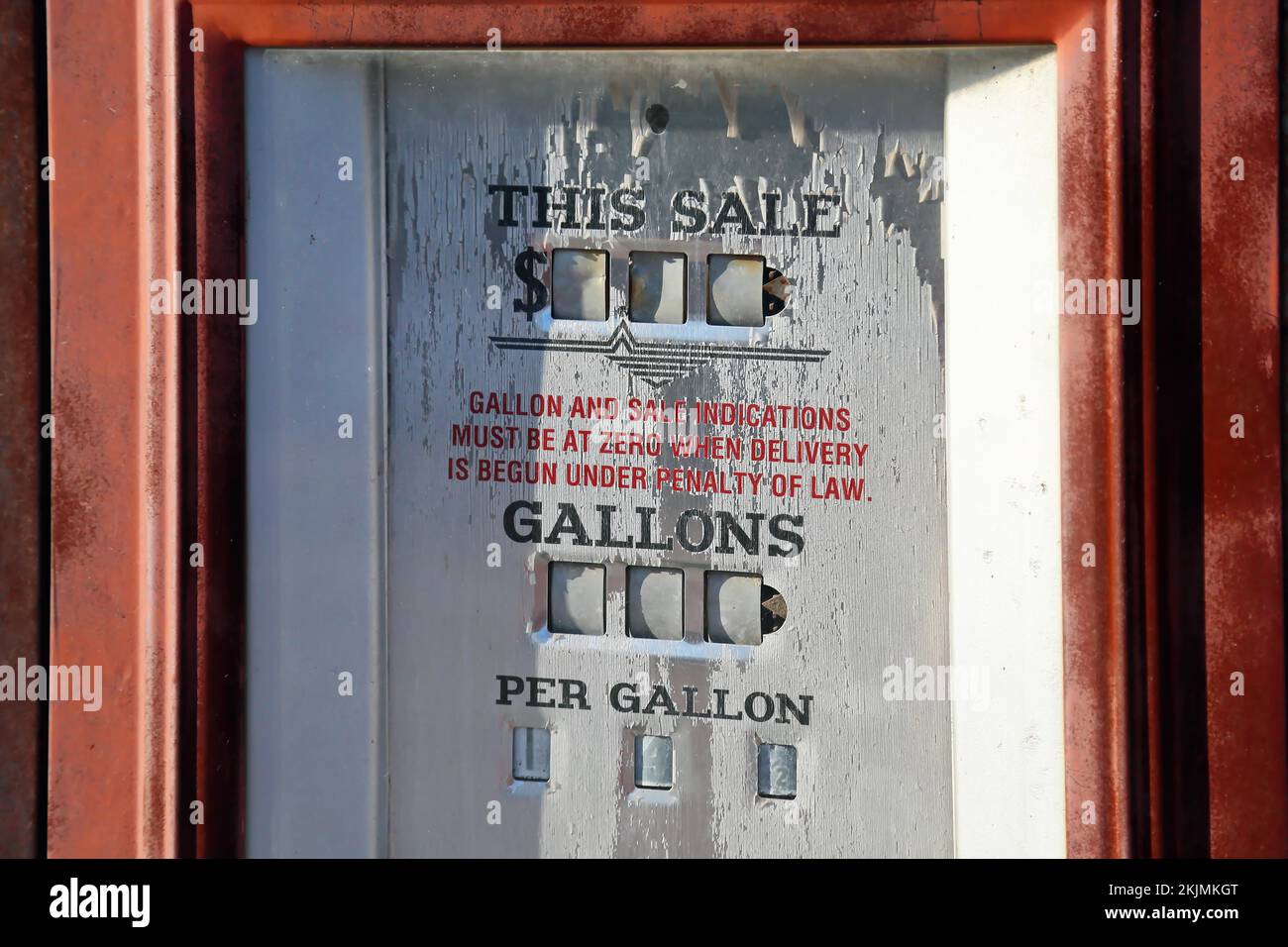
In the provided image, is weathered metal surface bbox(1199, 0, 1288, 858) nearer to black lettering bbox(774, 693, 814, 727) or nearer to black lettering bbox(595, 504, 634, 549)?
black lettering bbox(774, 693, 814, 727)

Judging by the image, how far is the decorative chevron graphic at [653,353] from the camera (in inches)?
103

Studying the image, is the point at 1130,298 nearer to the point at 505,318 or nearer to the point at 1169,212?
the point at 1169,212

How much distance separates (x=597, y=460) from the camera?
268 cm

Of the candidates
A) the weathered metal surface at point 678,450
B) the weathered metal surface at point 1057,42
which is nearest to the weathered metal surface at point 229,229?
the weathered metal surface at point 1057,42

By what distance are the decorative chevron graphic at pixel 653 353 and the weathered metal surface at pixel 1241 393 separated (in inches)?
29.1

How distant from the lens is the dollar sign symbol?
2.66 metres

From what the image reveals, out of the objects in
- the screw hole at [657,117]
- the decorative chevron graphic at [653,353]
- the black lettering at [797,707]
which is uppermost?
the screw hole at [657,117]

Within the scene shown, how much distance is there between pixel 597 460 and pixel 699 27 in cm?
84

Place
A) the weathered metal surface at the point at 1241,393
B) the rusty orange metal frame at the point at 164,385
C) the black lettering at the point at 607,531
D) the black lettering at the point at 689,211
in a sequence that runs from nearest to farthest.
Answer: the weathered metal surface at the point at 1241,393
the rusty orange metal frame at the point at 164,385
the black lettering at the point at 689,211
the black lettering at the point at 607,531

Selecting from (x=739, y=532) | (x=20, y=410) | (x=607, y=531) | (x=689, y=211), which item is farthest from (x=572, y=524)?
(x=20, y=410)

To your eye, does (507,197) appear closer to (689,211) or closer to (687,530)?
(689,211)

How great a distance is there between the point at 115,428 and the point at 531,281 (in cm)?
87

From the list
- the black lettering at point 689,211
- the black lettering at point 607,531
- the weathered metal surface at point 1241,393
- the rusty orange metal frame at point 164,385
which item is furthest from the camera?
the black lettering at point 607,531

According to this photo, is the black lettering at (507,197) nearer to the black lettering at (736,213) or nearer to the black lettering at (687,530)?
the black lettering at (736,213)
